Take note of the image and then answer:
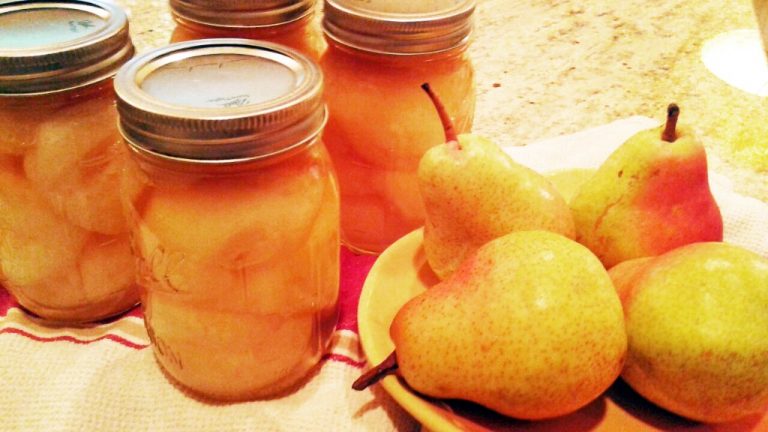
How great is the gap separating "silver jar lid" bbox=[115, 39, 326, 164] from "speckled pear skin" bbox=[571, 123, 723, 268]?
246 millimetres

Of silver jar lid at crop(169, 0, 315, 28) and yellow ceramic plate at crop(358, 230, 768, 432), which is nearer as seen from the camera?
yellow ceramic plate at crop(358, 230, 768, 432)

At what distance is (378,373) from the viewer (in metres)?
0.47

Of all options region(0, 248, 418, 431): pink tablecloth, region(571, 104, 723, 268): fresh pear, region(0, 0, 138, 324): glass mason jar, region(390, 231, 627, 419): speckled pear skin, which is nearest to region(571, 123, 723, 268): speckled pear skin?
region(571, 104, 723, 268): fresh pear

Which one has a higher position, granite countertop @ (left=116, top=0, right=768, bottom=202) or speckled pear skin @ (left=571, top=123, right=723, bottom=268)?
speckled pear skin @ (left=571, top=123, right=723, bottom=268)

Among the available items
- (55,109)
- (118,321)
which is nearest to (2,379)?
(118,321)

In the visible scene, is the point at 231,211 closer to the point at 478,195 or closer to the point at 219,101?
the point at 219,101

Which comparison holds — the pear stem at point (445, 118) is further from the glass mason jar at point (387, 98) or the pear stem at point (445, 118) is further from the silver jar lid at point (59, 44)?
the silver jar lid at point (59, 44)

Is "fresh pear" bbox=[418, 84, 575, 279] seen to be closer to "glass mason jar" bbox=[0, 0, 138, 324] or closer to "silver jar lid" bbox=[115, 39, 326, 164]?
"silver jar lid" bbox=[115, 39, 326, 164]

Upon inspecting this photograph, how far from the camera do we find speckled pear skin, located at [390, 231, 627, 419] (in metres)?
0.43

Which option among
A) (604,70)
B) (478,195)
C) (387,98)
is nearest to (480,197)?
(478,195)

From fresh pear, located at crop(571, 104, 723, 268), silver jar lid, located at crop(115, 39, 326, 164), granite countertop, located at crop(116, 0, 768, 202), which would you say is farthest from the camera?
granite countertop, located at crop(116, 0, 768, 202)

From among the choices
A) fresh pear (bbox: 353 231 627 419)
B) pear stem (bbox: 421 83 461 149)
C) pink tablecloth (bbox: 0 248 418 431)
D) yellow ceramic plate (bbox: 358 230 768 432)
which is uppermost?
pear stem (bbox: 421 83 461 149)

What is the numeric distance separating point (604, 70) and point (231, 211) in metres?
0.75

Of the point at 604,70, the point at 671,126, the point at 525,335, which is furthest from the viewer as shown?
the point at 604,70
